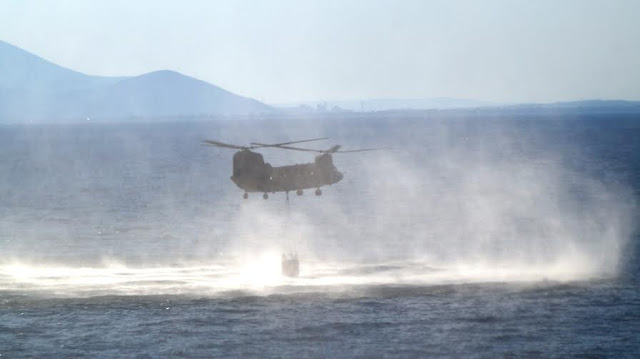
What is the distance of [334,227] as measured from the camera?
455 ft

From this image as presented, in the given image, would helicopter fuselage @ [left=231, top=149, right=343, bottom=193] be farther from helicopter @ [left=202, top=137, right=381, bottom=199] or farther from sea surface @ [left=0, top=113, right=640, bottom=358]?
sea surface @ [left=0, top=113, right=640, bottom=358]

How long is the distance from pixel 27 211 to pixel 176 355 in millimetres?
101679

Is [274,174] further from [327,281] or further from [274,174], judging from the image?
[327,281]

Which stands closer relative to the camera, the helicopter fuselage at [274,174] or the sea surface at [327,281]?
the sea surface at [327,281]

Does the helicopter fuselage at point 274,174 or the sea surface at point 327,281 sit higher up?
the helicopter fuselage at point 274,174

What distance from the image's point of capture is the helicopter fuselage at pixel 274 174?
82125mm

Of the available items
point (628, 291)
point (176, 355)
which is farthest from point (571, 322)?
point (176, 355)

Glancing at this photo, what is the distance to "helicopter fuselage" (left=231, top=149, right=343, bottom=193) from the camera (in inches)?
3233

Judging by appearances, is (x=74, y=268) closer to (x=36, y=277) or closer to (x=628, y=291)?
(x=36, y=277)

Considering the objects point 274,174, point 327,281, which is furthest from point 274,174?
point 327,281

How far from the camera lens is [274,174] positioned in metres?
82.2

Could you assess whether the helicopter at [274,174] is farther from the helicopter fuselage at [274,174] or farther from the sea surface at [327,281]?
the sea surface at [327,281]

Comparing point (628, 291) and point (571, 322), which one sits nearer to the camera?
point (571, 322)

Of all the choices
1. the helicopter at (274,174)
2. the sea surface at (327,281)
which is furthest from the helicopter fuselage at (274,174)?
the sea surface at (327,281)
